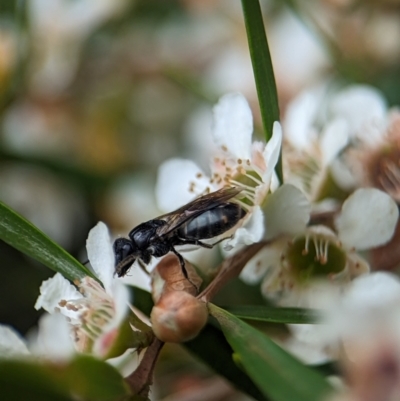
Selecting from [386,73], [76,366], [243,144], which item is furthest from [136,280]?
[386,73]

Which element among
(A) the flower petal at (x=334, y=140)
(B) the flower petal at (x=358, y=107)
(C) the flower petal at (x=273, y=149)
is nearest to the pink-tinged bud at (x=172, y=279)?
(C) the flower petal at (x=273, y=149)

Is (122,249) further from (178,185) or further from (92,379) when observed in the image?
(92,379)

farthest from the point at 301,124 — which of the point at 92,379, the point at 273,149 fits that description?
the point at 92,379

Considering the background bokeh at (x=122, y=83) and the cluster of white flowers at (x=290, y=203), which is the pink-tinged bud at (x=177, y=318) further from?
the background bokeh at (x=122, y=83)

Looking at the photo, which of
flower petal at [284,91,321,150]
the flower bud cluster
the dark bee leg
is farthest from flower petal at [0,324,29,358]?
flower petal at [284,91,321,150]

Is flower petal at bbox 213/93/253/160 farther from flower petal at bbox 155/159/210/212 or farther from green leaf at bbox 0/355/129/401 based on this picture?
green leaf at bbox 0/355/129/401

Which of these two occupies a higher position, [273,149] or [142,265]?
[273,149]

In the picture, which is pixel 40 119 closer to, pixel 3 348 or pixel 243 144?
pixel 243 144
